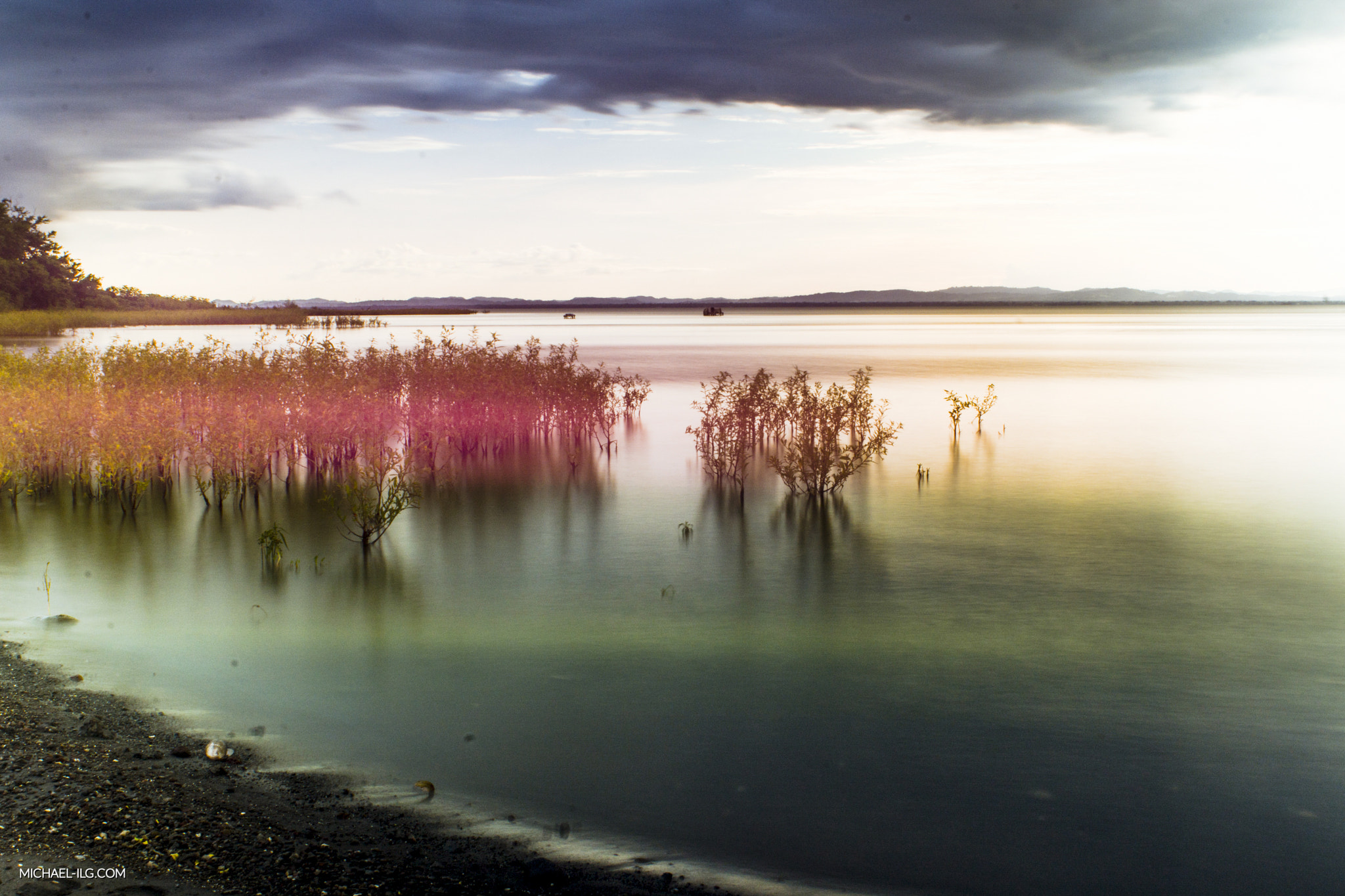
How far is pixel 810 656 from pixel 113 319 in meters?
101

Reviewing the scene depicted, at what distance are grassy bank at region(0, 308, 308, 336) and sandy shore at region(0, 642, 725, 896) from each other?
7714cm

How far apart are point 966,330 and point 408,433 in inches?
4215

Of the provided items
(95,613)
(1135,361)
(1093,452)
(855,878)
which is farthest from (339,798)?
(1135,361)

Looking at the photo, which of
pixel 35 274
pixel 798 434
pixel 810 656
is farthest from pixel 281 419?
pixel 35 274

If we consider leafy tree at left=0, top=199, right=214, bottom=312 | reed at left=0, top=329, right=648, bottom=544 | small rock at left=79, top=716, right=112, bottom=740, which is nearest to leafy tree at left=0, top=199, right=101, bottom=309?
leafy tree at left=0, top=199, right=214, bottom=312

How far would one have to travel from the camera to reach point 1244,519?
→ 17844mm

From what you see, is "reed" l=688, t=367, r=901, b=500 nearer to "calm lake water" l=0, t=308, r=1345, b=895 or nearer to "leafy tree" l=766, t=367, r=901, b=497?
"leafy tree" l=766, t=367, r=901, b=497

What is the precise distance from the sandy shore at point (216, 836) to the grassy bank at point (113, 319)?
77140 mm

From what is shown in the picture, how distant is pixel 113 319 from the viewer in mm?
90812

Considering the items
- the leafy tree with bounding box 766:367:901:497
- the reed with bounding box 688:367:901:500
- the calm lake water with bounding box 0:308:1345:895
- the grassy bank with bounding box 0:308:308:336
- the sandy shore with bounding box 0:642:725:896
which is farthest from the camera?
the grassy bank with bounding box 0:308:308:336

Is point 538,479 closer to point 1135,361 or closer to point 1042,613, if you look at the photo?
point 1042,613

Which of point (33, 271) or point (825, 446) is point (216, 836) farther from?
point (33, 271)

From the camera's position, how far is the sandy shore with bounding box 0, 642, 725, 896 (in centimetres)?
536

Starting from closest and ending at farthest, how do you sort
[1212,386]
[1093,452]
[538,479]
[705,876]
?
[705,876], [538,479], [1093,452], [1212,386]
